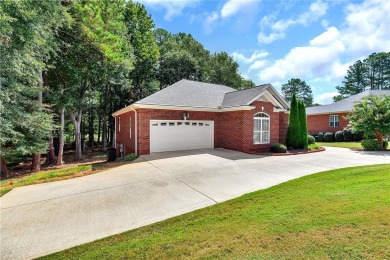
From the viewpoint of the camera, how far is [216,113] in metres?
14.6

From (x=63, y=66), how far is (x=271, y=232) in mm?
15566

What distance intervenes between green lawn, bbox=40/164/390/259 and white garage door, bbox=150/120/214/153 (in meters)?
8.35

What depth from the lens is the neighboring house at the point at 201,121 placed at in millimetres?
12086

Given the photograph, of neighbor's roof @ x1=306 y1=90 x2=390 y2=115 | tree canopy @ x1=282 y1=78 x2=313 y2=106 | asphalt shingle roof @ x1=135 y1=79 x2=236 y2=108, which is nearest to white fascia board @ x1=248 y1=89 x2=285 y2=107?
asphalt shingle roof @ x1=135 y1=79 x2=236 y2=108

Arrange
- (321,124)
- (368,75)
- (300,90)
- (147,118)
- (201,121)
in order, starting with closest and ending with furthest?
(147,118), (201,121), (321,124), (368,75), (300,90)

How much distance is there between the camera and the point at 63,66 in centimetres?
1340

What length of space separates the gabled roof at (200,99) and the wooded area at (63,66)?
3.84 meters

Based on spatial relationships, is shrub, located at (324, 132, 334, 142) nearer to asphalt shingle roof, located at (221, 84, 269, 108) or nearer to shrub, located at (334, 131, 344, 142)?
shrub, located at (334, 131, 344, 142)

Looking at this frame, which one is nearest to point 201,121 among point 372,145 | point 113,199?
point 113,199

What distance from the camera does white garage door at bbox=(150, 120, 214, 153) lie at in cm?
1234

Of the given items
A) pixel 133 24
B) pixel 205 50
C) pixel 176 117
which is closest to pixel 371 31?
pixel 176 117

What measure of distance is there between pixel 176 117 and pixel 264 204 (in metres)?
9.25

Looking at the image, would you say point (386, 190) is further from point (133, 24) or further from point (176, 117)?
point (133, 24)

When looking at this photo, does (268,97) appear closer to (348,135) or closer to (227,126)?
(227,126)
